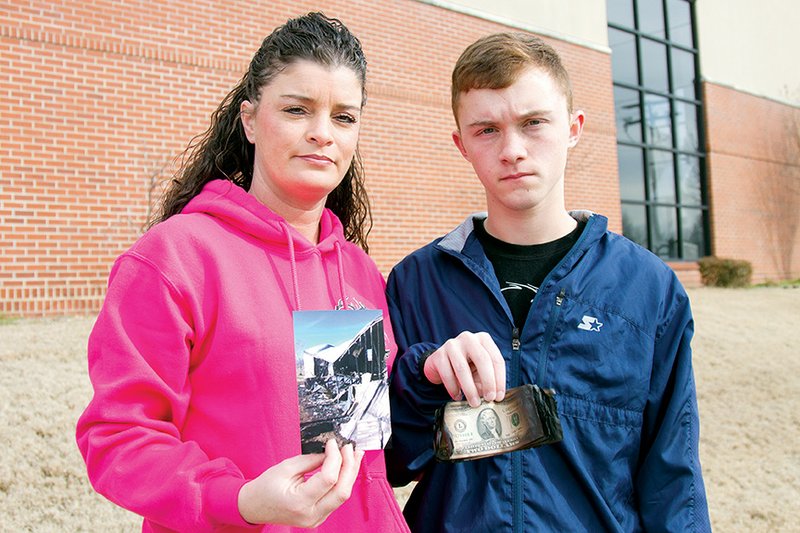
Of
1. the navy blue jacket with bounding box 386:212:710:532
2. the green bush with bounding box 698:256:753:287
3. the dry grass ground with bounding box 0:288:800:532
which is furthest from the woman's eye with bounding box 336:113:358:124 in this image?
the green bush with bounding box 698:256:753:287

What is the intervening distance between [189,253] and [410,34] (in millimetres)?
8933

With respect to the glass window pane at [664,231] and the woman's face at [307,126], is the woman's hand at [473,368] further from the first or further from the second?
the glass window pane at [664,231]

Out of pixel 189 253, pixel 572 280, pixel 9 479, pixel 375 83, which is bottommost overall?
pixel 9 479

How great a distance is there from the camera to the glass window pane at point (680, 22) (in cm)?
1466

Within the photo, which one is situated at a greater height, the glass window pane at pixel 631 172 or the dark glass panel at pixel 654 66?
the dark glass panel at pixel 654 66

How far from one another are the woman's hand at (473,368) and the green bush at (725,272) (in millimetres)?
14056

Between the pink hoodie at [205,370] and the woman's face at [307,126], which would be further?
the woman's face at [307,126]

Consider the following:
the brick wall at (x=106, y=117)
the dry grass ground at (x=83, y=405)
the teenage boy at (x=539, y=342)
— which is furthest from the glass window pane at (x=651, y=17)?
the teenage boy at (x=539, y=342)

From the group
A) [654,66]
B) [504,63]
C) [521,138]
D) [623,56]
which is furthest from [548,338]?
[654,66]

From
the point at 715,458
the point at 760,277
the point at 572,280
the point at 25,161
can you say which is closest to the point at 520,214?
the point at 572,280

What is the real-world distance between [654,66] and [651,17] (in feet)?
3.44

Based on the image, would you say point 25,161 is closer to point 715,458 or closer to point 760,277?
point 715,458

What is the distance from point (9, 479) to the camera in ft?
11.7

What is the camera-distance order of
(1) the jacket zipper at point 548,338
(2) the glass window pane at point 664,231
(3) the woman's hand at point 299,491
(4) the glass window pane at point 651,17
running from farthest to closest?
1. (4) the glass window pane at point 651,17
2. (2) the glass window pane at point 664,231
3. (1) the jacket zipper at point 548,338
4. (3) the woman's hand at point 299,491
